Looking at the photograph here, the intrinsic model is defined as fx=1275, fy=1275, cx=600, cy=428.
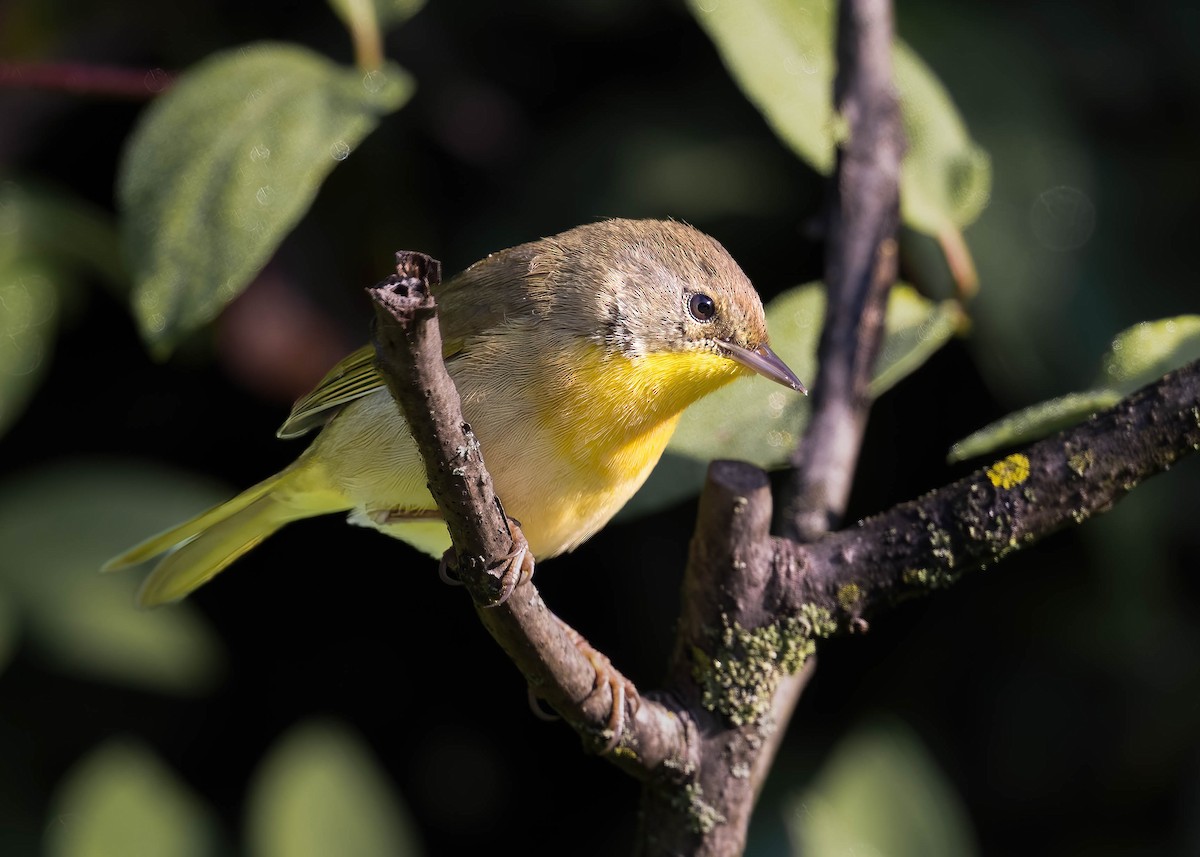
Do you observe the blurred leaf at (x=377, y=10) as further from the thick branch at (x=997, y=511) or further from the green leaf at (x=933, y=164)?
the thick branch at (x=997, y=511)

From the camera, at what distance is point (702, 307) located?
245cm

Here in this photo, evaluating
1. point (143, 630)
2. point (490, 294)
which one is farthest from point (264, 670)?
point (490, 294)

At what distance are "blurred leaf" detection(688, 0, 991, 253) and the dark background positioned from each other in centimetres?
41

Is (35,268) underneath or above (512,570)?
underneath

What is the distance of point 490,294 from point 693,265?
398mm

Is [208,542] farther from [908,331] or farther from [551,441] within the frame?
[908,331]

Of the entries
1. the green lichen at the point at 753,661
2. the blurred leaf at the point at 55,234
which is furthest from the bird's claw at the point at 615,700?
the blurred leaf at the point at 55,234

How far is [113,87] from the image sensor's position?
2713 mm

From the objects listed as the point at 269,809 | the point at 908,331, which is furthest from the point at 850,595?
the point at 269,809

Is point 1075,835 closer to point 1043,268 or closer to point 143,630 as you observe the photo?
point 1043,268

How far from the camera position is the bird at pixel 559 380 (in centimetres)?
222

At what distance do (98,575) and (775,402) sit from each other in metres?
1.77

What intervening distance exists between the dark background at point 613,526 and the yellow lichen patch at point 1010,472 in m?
1.16

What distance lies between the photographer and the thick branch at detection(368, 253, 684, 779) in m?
1.41
